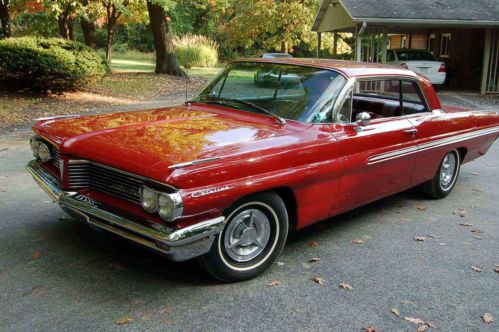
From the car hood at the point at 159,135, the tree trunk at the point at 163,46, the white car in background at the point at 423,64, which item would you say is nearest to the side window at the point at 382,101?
the car hood at the point at 159,135

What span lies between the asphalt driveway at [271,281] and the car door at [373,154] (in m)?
0.46

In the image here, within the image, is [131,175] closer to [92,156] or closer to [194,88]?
[92,156]

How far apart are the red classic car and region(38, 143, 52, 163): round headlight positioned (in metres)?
0.01

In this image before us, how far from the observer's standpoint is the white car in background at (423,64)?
1812cm

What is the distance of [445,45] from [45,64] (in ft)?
64.2

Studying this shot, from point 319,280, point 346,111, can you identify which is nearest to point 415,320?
point 319,280

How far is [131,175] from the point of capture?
337cm

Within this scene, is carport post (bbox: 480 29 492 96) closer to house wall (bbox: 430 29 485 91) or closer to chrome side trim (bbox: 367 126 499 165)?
house wall (bbox: 430 29 485 91)

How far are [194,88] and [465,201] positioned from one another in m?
14.1

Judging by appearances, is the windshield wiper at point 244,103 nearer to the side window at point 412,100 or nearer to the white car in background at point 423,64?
the side window at point 412,100

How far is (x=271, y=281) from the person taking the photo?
150 inches

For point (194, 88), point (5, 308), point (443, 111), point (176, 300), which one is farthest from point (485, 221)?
point (194, 88)

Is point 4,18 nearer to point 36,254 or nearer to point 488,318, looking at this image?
point 36,254

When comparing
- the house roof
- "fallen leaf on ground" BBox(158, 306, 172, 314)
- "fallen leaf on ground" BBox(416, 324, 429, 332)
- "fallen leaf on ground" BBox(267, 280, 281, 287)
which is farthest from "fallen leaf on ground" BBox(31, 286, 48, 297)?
the house roof
